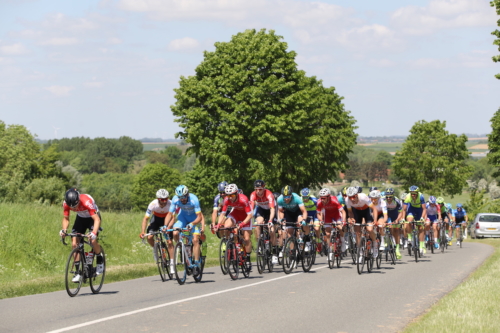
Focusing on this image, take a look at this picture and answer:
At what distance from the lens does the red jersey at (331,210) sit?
1750cm

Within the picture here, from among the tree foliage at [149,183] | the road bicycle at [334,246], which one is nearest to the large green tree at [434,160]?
the tree foliage at [149,183]

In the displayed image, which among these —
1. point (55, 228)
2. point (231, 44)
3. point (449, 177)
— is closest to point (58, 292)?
point (55, 228)

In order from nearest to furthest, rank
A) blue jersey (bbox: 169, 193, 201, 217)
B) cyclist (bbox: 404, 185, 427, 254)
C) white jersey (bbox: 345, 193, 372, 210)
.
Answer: blue jersey (bbox: 169, 193, 201, 217) < white jersey (bbox: 345, 193, 372, 210) < cyclist (bbox: 404, 185, 427, 254)

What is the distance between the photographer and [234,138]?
40.2 meters

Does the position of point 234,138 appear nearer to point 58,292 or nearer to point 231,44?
point 231,44

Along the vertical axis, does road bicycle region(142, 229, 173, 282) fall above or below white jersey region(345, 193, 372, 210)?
below

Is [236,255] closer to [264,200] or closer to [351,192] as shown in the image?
[264,200]

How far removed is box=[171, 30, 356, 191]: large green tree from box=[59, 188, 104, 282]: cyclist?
26.9m

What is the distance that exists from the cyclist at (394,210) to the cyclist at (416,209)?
29cm

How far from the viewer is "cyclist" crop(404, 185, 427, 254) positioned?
2066 centimetres

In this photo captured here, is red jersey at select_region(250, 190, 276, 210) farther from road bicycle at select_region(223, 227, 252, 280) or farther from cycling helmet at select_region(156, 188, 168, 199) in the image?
cycling helmet at select_region(156, 188, 168, 199)

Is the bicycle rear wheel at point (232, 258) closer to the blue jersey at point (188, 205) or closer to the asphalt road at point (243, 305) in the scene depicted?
the asphalt road at point (243, 305)

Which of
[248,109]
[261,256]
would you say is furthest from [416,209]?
[248,109]

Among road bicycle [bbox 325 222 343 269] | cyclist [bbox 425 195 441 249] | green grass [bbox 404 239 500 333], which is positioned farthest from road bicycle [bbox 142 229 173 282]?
cyclist [bbox 425 195 441 249]
